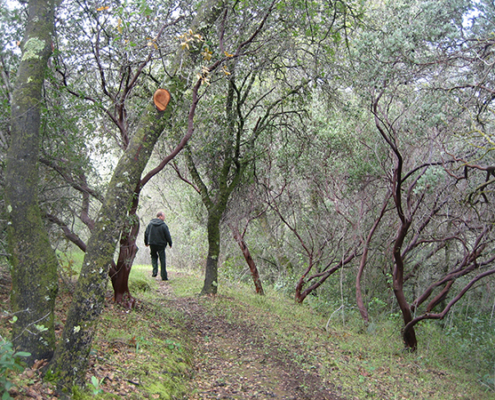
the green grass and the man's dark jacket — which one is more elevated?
the man's dark jacket

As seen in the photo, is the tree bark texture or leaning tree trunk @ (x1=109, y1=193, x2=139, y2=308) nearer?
the tree bark texture

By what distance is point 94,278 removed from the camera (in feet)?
11.6

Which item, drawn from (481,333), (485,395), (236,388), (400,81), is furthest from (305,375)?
(481,333)

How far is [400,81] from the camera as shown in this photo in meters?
6.63

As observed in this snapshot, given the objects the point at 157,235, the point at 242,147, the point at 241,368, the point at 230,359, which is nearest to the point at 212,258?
the point at 157,235

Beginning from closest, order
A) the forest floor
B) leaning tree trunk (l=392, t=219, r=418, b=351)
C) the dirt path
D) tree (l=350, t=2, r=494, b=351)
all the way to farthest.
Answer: the forest floor, the dirt path, tree (l=350, t=2, r=494, b=351), leaning tree trunk (l=392, t=219, r=418, b=351)

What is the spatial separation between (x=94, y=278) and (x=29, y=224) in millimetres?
732

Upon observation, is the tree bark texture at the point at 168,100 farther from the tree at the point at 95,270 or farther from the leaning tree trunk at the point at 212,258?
the leaning tree trunk at the point at 212,258

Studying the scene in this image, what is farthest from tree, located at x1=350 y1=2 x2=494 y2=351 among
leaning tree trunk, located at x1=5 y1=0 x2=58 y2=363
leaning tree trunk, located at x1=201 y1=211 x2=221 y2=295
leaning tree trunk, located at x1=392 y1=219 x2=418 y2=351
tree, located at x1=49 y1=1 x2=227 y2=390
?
leaning tree trunk, located at x1=5 y1=0 x2=58 y2=363

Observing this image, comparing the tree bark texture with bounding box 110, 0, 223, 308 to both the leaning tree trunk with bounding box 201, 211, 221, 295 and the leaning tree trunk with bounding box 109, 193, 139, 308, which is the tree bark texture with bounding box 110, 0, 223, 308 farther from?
the leaning tree trunk with bounding box 201, 211, 221, 295

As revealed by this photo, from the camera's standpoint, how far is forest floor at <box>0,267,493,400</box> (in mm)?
4211

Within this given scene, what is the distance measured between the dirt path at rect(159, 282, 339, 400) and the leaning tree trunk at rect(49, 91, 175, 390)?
168cm

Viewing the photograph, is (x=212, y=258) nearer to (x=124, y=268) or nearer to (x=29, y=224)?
(x=124, y=268)

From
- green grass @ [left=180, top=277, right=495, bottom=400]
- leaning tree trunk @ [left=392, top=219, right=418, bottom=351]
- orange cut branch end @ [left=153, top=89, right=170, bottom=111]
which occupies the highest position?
orange cut branch end @ [left=153, top=89, right=170, bottom=111]
